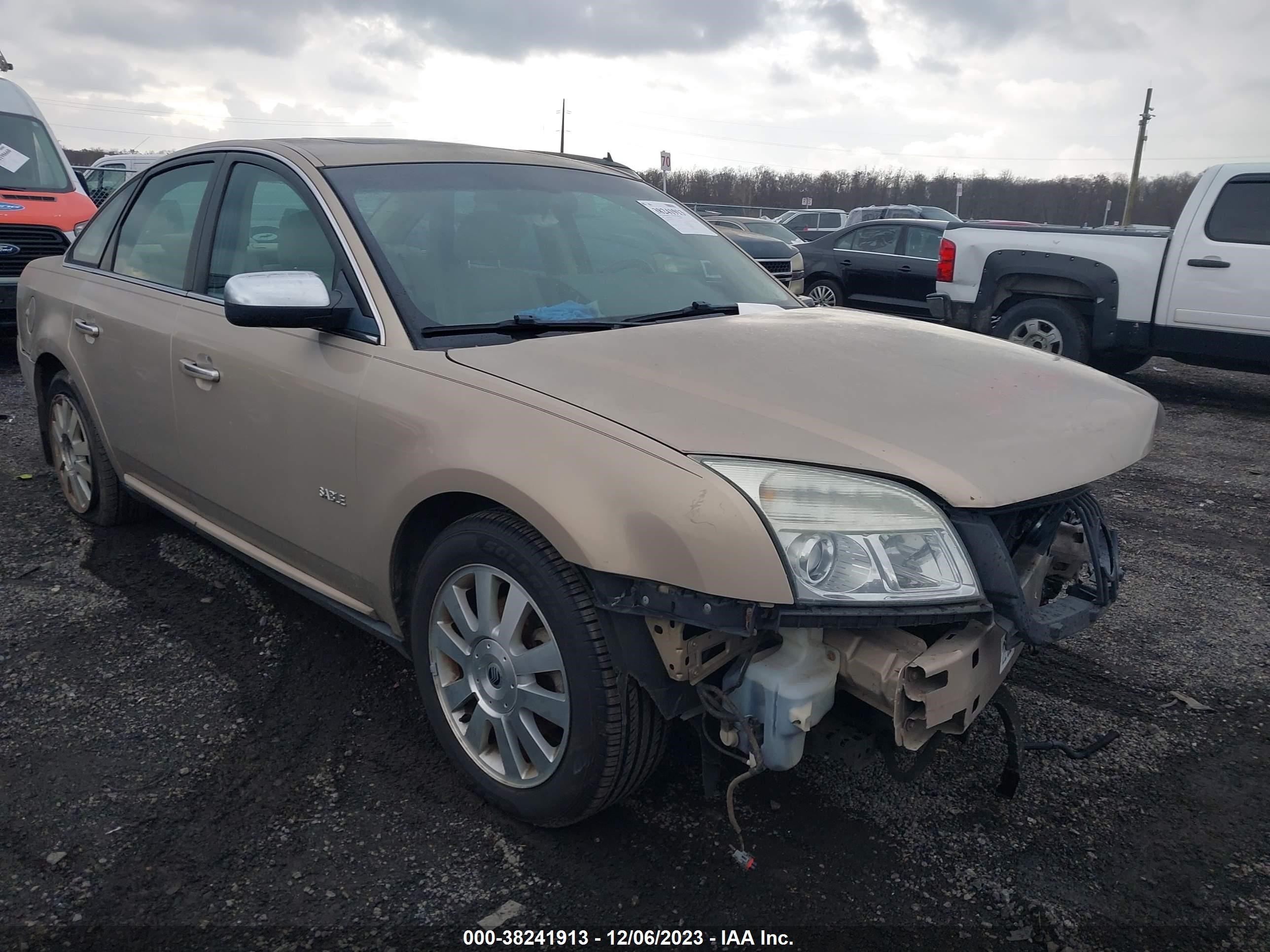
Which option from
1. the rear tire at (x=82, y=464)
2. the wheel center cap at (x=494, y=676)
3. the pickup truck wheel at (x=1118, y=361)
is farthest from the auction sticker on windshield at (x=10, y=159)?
the pickup truck wheel at (x=1118, y=361)

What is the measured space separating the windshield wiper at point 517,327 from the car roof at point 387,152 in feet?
2.58

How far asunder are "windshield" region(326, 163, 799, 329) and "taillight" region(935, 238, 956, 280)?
6213 millimetres

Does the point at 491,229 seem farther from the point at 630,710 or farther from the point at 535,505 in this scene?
the point at 630,710

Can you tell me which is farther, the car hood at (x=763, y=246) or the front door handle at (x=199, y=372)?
the car hood at (x=763, y=246)

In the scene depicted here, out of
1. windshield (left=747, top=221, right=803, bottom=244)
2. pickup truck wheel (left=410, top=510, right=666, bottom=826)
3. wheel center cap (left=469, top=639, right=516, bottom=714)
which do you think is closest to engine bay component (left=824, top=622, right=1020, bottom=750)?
pickup truck wheel (left=410, top=510, right=666, bottom=826)

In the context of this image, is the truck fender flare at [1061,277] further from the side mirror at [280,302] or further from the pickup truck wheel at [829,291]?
the side mirror at [280,302]

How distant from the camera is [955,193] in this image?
52125 millimetres

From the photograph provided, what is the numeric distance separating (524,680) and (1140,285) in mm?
7505

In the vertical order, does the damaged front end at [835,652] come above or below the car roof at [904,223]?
below

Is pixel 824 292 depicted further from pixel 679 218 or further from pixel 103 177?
pixel 103 177

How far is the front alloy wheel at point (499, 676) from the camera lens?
2264 millimetres

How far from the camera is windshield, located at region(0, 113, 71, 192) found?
8.96 m

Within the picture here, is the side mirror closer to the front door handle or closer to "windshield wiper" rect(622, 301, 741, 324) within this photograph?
the front door handle

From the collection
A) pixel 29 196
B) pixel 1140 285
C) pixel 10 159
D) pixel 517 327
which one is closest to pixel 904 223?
pixel 1140 285
